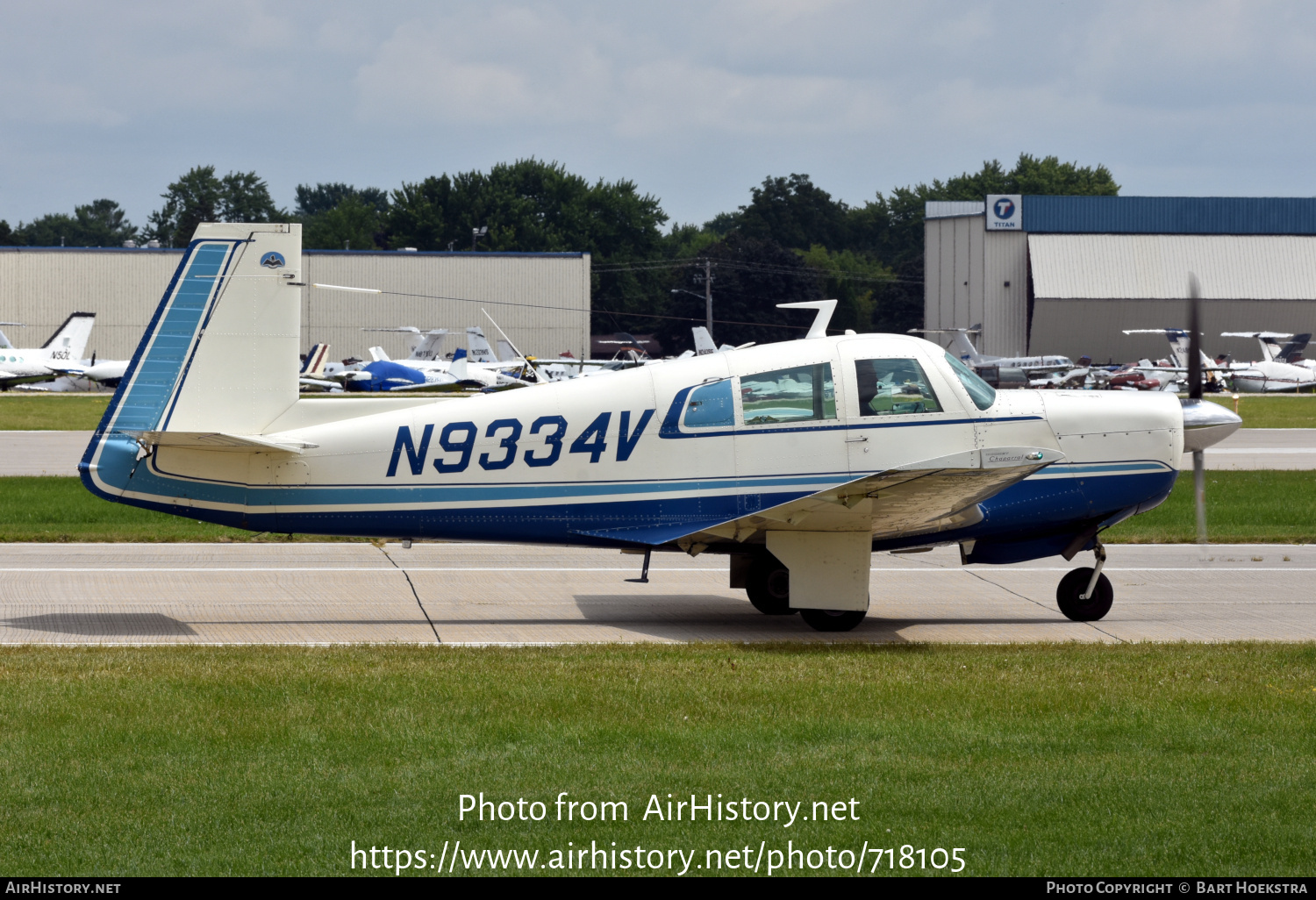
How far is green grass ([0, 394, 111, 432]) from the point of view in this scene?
39.9 metres

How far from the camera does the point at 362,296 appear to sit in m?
79.4

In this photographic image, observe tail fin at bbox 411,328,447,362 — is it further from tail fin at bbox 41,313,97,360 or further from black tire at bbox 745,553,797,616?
black tire at bbox 745,553,797,616

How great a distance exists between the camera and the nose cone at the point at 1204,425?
1118 centimetres

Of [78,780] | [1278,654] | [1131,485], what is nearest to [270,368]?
[78,780]

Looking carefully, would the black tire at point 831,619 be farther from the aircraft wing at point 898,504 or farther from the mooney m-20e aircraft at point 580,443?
the aircraft wing at point 898,504

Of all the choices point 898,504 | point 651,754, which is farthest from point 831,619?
point 651,754

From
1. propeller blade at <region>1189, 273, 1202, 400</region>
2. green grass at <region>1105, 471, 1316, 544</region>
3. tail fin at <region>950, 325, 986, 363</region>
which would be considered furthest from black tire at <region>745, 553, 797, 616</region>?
tail fin at <region>950, 325, 986, 363</region>

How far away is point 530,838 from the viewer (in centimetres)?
549

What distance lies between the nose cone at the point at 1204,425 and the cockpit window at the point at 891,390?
2366mm

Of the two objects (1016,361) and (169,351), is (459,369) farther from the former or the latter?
(169,351)

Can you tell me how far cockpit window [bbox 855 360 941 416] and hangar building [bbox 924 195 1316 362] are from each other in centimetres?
8181

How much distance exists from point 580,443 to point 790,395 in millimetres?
1748

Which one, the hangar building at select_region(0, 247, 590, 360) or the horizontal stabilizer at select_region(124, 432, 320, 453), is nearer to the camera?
the horizontal stabilizer at select_region(124, 432, 320, 453)

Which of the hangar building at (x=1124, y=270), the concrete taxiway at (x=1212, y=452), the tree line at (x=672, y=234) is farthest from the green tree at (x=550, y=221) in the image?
the concrete taxiway at (x=1212, y=452)
